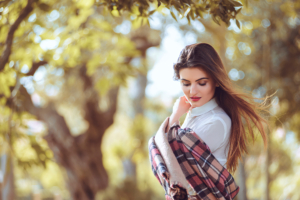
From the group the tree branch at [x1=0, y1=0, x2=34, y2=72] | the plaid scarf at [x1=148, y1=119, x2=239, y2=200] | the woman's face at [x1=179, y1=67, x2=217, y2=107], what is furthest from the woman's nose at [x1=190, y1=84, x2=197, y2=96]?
the tree branch at [x1=0, y1=0, x2=34, y2=72]

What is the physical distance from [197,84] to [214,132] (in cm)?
26

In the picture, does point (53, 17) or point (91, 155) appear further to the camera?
point (91, 155)

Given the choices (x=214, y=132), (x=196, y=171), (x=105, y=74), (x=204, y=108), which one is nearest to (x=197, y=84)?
(x=204, y=108)

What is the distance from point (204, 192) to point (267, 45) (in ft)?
12.8

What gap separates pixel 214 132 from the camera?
1.38 metres

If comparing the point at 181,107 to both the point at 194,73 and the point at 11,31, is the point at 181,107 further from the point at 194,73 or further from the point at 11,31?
the point at 11,31

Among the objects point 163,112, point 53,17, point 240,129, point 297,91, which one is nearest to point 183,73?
point 240,129

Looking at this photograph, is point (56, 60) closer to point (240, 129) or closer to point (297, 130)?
point (240, 129)

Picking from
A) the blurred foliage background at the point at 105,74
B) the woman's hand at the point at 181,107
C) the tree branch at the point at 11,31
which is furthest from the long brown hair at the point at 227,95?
the blurred foliage background at the point at 105,74

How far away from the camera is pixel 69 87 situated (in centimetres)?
516

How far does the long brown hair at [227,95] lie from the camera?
147 centimetres

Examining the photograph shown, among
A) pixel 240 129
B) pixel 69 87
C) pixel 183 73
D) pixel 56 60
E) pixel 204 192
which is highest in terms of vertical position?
pixel 69 87

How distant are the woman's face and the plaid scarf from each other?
225 millimetres

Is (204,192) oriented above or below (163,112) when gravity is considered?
below
